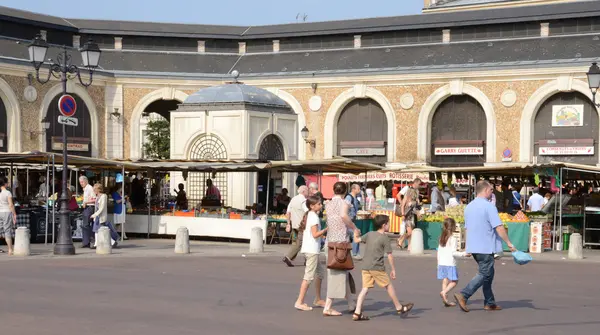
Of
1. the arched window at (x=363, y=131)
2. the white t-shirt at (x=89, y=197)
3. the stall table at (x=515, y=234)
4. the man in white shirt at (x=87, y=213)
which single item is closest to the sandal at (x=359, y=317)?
the man in white shirt at (x=87, y=213)

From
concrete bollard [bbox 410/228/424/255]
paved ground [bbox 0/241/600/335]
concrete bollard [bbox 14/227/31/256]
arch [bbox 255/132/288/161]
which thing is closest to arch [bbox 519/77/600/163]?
arch [bbox 255/132/288/161]

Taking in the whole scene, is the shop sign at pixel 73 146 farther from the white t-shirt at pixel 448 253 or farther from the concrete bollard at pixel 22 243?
the white t-shirt at pixel 448 253

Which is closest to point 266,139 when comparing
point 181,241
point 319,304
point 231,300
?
point 181,241

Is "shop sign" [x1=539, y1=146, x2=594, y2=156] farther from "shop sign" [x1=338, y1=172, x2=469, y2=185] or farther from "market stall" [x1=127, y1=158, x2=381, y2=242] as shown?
"market stall" [x1=127, y1=158, x2=381, y2=242]

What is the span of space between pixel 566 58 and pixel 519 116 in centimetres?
314

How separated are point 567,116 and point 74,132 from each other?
2155 centimetres

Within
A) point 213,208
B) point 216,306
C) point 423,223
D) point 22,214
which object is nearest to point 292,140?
point 213,208

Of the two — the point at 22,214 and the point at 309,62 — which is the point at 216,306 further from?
the point at 309,62

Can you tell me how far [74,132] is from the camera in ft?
167

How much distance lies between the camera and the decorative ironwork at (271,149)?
111 feet

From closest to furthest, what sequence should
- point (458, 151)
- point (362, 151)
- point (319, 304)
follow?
point (319, 304) < point (458, 151) < point (362, 151)

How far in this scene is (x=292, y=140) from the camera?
35.2 metres

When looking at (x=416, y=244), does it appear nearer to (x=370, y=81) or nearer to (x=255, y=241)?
(x=255, y=241)

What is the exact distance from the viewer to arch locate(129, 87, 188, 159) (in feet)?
173
